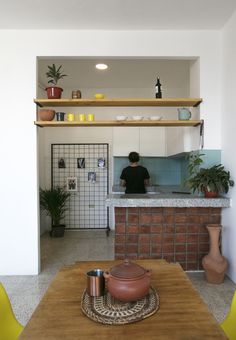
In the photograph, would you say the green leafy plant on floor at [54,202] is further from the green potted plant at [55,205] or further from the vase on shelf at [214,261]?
the vase on shelf at [214,261]

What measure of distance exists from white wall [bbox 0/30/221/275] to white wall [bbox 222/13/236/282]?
0.13 meters

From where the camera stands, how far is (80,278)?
1443mm

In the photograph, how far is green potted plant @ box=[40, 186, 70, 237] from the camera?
5.16 metres

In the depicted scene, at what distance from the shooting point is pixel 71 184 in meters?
5.71

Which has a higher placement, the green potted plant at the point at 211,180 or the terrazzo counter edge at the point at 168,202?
the green potted plant at the point at 211,180

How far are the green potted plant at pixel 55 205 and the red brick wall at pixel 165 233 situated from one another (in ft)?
7.46

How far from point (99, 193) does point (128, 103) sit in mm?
2731

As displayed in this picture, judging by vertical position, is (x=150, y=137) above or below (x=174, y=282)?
above

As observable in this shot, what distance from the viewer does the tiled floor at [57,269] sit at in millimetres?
2541

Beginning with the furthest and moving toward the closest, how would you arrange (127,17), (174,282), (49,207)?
(49,207) < (127,17) < (174,282)

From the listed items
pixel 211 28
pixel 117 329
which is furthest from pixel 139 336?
pixel 211 28

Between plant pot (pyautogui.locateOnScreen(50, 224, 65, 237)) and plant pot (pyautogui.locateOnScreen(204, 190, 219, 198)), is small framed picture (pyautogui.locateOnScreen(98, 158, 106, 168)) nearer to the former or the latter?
plant pot (pyautogui.locateOnScreen(50, 224, 65, 237))

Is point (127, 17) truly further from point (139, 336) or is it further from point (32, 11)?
point (139, 336)

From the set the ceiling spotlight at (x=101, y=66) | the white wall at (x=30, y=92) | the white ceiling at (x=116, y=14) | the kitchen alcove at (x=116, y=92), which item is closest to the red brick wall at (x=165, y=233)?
the white wall at (x=30, y=92)
